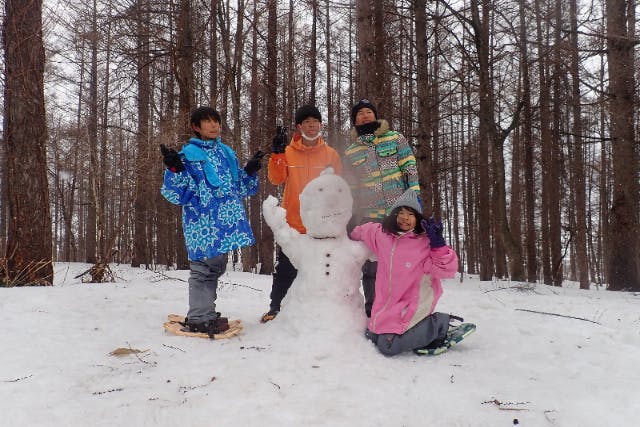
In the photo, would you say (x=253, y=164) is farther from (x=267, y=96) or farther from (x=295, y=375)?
(x=267, y=96)

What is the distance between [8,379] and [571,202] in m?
19.1

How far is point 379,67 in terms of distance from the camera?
5.39 meters

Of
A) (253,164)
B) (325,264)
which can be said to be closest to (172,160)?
(253,164)

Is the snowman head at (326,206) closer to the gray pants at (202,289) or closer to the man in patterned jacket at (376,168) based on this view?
the man in patterned jacket at (376,168)

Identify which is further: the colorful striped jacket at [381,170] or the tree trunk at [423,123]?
the tree trunk at [423,123]

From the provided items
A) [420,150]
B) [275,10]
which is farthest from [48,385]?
[275,10]

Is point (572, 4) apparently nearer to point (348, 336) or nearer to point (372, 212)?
point (372, 212)

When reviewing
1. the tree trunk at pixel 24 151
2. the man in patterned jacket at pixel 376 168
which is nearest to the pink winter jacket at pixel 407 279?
the man in patterned jacket at pixel 376 168

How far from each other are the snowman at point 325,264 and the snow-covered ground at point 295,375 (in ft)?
0.29

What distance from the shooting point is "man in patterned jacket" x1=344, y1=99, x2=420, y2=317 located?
3348 millimetres

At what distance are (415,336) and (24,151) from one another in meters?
4.96

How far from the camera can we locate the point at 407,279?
2795 millimetres

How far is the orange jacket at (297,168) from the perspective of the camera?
3455 mm

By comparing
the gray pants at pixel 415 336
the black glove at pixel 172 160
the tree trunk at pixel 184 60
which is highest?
the tree trunk at pixel 184 60
